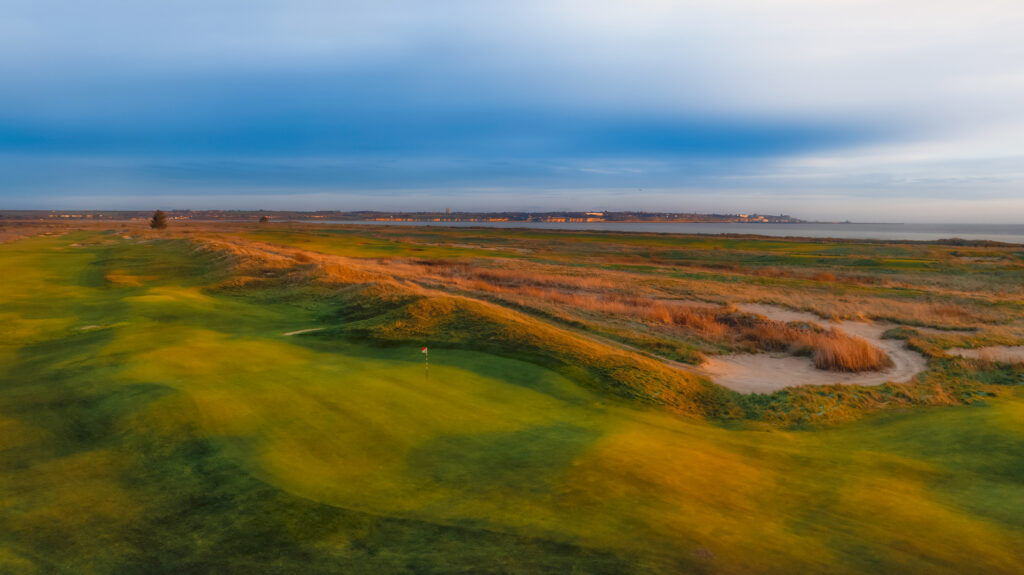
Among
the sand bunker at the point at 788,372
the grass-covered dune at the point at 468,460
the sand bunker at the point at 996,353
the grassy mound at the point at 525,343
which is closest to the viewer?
the grass-covered dune at the point at 468,460

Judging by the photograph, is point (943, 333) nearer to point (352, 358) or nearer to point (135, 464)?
point (352, 358)

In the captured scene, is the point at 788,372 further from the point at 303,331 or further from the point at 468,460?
the point at 303,331

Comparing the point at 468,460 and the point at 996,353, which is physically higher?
the point at 468,460

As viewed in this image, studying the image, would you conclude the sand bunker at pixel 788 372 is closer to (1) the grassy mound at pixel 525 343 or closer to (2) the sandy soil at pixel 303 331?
(1) the grassy mound at pixel 525 343

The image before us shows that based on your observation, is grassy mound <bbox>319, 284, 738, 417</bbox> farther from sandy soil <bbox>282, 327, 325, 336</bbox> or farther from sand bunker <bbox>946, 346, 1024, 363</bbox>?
sand bunker <bbox>946, 346, 1024, 363</bbox>

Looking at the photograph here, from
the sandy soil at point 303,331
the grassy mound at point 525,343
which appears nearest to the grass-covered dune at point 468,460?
the grassy mound at point 525,343

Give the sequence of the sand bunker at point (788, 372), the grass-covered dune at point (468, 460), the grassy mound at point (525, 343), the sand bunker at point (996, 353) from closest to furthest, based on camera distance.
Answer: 1. the grass-covered dune at point (468, 460)
2. the grassy mound at point (525, 343)
3. the sand bunker at point (788, 372)
4. the sand bunker at point (996, 353)

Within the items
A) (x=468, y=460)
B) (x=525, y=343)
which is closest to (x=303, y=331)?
(x=525, y=343)
